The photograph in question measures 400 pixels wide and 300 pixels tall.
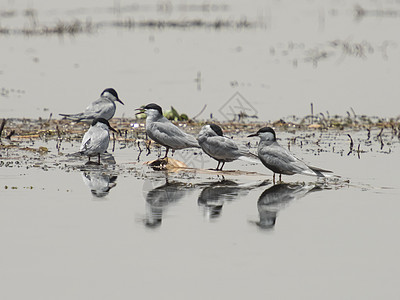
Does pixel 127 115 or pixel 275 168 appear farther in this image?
pixel 127 115

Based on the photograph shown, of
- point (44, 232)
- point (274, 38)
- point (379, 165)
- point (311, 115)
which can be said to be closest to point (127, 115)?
point (311, 115)

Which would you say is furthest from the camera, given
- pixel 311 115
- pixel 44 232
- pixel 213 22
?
pixel 213 22

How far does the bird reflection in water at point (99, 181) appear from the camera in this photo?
975cm

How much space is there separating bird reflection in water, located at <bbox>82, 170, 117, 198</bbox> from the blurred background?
18.5 ft

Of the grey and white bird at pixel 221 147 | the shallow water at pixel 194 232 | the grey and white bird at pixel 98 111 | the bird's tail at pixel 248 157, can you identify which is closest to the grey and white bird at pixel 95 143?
the shallow water at pixel 194 232

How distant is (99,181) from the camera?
10.4 metres

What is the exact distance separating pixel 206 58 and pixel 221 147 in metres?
14.5

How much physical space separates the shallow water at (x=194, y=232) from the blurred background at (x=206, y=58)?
6065 millimetres

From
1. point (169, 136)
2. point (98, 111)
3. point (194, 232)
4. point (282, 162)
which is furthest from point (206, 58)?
point (194, 232)

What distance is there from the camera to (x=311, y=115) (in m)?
16.6

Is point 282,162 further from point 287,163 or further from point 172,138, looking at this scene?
point 172,138

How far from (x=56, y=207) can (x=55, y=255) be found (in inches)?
72.4

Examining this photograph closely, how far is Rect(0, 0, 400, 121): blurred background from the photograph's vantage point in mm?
18594

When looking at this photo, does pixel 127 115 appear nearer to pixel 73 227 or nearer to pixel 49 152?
pixel 49 152
